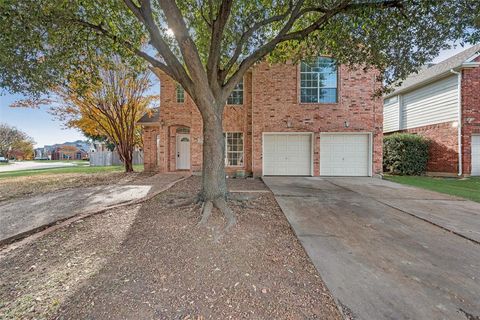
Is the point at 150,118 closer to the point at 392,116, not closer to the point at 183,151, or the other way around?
the point at 183,151

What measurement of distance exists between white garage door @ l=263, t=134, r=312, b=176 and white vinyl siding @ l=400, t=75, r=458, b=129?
809cm

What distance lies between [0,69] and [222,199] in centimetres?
619

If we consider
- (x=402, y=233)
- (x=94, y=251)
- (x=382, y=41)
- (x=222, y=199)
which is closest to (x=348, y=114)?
(x=382, y=41)

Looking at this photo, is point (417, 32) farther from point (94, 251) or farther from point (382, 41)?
point (94, 251)

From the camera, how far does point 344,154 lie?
11.0m

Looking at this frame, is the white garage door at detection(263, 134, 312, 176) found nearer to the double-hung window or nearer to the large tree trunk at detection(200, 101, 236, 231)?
the double-hung window

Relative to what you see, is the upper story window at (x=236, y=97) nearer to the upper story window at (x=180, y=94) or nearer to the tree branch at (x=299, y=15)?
the upper story window at (x=180, y=94)

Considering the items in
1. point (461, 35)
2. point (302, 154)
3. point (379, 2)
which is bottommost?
point (302, 154)

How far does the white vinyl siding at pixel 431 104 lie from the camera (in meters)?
11.7

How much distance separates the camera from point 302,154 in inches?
438

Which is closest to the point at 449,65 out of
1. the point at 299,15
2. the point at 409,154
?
the point at 409,154

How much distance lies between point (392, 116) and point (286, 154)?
412 inches

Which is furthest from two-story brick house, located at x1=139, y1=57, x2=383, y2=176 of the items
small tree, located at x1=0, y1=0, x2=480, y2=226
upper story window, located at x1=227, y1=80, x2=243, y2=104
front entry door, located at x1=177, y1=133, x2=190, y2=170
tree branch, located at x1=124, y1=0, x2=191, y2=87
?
tree branch, located at x1=124, y1=0, x2=191, y2=87

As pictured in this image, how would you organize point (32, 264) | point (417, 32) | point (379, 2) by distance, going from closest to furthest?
1. point (32, 264)
2. point (379, 2)
3. point (417, 32)
